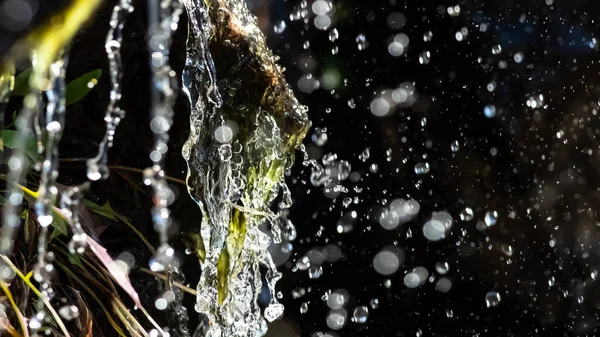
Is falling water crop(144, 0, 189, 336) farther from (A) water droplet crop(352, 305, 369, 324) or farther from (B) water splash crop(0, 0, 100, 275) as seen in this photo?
(A) water droplet crop(352, 305, 369, 324)

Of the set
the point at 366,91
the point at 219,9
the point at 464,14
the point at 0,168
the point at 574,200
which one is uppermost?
the point at 219,9

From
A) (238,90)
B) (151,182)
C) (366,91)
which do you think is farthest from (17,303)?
(366,91)

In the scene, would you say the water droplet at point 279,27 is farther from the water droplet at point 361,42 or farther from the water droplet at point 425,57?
the water droplet at point 425,57

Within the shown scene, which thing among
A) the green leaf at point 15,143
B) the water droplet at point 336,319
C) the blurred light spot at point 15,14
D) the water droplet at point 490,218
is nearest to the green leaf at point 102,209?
the green leaf at point 15,143

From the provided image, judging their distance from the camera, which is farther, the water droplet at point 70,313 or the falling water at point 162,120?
the falling water at point 162,120

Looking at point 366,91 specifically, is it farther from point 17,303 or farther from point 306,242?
point 17,303

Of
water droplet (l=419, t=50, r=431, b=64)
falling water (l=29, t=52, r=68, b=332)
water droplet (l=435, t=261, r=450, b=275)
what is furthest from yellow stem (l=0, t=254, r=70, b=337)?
water droplet (l=419, t=50, r=431, b=64)
